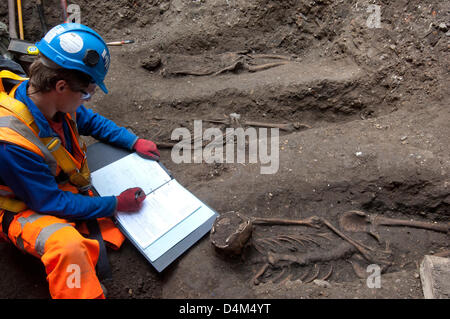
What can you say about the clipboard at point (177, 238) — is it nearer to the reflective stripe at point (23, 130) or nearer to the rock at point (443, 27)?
the reflective stripe at point (23, 130)

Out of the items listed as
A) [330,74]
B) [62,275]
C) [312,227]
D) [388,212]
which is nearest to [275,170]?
[312,227]

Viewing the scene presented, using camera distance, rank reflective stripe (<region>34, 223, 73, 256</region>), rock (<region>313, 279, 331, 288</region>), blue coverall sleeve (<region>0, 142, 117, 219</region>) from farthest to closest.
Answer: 1. rock (<region>313, 279, 331, 288</region>)
2. reflective stripe (<region>34, 223, 73, 256</region>)
3. blue coverall sleeve (<region>0, 142, 117, 219</region>)

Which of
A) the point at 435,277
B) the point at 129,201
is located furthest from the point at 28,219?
the point at 435,277

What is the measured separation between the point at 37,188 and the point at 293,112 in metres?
3.13

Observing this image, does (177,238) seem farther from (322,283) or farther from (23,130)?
(23,130)

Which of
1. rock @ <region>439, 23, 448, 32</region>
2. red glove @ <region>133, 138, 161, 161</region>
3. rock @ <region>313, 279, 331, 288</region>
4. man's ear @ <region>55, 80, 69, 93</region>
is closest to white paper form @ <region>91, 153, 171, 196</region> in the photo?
red glove @ <region>133, 138, 161, 161</region>

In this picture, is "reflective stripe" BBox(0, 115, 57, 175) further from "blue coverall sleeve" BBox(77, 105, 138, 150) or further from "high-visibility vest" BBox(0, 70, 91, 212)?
"blue coverall sleeve" BBox(77, 105, 138, 150)

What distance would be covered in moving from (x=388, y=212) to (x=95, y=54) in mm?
2764

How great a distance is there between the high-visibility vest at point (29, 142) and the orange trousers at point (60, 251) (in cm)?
17

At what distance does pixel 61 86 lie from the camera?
7.01 feet

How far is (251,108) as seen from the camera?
439cm

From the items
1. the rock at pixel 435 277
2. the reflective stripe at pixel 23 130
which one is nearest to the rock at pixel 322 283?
the rock at pixel 435 277

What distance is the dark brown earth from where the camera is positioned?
262 centimetres

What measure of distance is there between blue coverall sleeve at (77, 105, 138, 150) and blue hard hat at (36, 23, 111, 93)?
1.02 meters
